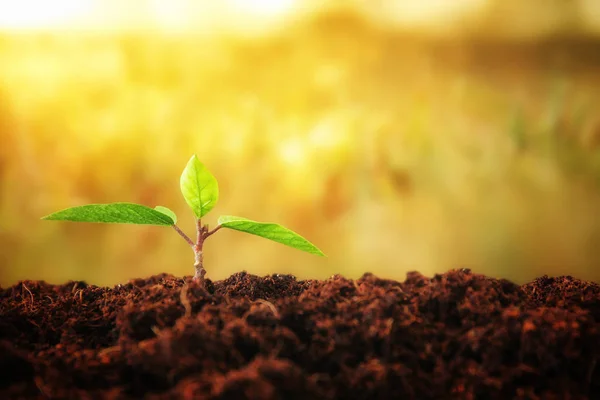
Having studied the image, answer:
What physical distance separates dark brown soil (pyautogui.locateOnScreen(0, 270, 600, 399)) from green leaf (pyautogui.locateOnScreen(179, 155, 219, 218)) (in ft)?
0.58

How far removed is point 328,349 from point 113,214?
452 mm

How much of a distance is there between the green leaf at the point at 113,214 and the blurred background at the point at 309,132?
55 cm

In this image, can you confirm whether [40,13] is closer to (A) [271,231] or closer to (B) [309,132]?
(B) [309,132]

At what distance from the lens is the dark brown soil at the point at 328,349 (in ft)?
2.12

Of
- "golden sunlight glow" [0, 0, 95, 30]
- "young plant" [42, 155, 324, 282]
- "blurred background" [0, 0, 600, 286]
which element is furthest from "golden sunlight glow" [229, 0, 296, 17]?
"young plant" [42, 155, 324, 282]

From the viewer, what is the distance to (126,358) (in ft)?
2.31

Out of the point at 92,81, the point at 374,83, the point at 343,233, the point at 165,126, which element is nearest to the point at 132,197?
the point at 165,126

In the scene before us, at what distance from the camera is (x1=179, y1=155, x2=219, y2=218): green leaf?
3.01 ft

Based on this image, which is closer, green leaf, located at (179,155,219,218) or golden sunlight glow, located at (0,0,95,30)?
green leaf, located at (179,155,219,218)

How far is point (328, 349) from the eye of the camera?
2.27 ft

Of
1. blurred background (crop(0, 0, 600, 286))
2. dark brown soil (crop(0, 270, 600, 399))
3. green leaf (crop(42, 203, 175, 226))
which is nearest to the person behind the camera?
dark brown soil (crop(0, 270, 600, 399))

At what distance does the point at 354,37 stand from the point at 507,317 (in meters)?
0.93

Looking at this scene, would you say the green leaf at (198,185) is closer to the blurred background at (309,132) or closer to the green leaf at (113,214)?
the green leaf at (113,214)

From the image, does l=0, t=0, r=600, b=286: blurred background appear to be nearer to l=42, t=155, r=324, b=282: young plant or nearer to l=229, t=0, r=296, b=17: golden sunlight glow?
l=229, t=0, r=296, b=17: golden sunlight glow
